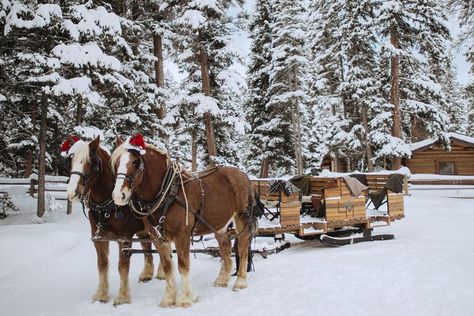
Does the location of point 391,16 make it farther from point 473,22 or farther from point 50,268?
point 50,268

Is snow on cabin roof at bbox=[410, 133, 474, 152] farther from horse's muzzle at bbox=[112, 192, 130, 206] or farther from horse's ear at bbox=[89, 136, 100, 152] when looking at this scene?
horse's muzzle at bbox=[112, 192, 130, 206]

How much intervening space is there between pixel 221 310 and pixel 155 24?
15.7 m

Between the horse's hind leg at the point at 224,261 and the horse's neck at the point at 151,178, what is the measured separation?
150 centimetres

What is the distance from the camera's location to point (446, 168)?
2834 cm

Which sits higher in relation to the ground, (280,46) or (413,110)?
(280,46)

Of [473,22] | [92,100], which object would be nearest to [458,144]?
[473,22]

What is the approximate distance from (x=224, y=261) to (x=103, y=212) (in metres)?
2.35

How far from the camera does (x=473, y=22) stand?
31.3ft

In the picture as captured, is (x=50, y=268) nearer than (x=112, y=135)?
Yes

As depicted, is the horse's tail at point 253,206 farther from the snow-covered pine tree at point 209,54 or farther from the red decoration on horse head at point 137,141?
the snow-covered pine tree at point 209,54

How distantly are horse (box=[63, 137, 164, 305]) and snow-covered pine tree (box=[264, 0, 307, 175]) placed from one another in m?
18.8

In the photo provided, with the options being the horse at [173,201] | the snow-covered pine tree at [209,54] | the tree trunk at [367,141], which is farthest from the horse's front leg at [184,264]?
the tree trunk at [367,141]

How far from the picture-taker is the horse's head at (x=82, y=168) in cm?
523

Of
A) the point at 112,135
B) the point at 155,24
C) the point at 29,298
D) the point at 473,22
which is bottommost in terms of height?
the point at 29,298
